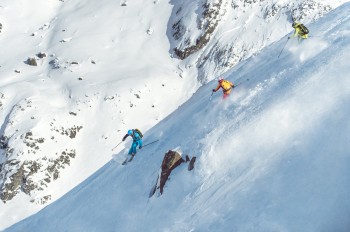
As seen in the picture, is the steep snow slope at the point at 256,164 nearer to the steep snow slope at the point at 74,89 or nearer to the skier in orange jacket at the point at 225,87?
the skier in orange jacket at the point at 225,87

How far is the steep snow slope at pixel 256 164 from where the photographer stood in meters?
12.8

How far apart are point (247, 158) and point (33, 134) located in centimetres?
3545

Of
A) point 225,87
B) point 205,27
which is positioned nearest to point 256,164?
point 225,87

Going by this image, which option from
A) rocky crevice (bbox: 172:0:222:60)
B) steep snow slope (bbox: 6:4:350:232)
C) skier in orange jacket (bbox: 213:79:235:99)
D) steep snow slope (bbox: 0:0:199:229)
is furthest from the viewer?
rocky crevice (bbox: 172:0:222:60)

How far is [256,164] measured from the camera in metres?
15.1

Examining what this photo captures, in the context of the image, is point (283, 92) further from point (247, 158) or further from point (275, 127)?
point (247, 158)

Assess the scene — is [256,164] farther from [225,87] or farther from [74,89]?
[74,89]

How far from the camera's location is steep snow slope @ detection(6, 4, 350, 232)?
42.0 ft

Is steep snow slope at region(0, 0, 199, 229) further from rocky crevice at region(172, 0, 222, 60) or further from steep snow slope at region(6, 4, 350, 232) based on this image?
steep snow slope at region(6, 4, 350, 232)

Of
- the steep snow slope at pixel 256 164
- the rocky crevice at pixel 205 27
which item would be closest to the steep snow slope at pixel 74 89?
the rocky crevice at pixel 205 27

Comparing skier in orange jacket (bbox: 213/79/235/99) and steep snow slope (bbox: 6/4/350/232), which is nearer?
steep snow slope (bbox: 6/4/350/232)

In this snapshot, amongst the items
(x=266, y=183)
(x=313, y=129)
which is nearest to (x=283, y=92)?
(x=313, y=129)

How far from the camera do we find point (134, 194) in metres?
19.7

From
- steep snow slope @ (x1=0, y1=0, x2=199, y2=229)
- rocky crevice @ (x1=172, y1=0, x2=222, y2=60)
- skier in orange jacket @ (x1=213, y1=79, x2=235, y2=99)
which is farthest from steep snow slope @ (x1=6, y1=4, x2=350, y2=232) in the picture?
rocky crevice @ (x1=172, y1=0, x2=222, y2=60)
